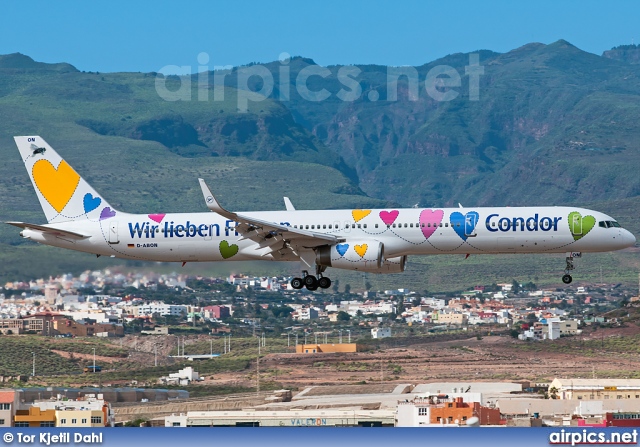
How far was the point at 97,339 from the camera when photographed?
116 metres

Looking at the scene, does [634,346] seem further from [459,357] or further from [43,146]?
[43,146]

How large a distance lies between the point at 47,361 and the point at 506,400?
43.7m

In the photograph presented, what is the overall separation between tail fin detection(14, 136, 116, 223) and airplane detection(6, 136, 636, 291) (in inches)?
3.2

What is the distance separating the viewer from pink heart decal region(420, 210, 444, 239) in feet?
242

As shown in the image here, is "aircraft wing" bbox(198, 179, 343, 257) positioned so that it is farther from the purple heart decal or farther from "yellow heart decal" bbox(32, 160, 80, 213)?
"yellow heart decal" bbox(32, 160, 80, 213)

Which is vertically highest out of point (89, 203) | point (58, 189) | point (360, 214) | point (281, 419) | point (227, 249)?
point (58, 189)

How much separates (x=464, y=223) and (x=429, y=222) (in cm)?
186

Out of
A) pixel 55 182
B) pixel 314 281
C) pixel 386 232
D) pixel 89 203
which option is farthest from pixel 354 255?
pixel 55 182

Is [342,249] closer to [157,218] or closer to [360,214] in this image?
[360,214]

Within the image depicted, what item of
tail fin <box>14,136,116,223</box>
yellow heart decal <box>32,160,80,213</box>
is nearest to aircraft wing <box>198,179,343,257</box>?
tail fin <box>14,136,116,223</box>

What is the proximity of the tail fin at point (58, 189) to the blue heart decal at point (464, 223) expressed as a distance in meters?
20.5

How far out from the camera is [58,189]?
268ft

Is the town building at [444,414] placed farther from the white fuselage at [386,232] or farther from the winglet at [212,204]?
the winglet at [212,204]

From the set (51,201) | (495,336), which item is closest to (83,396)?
(51,201)
